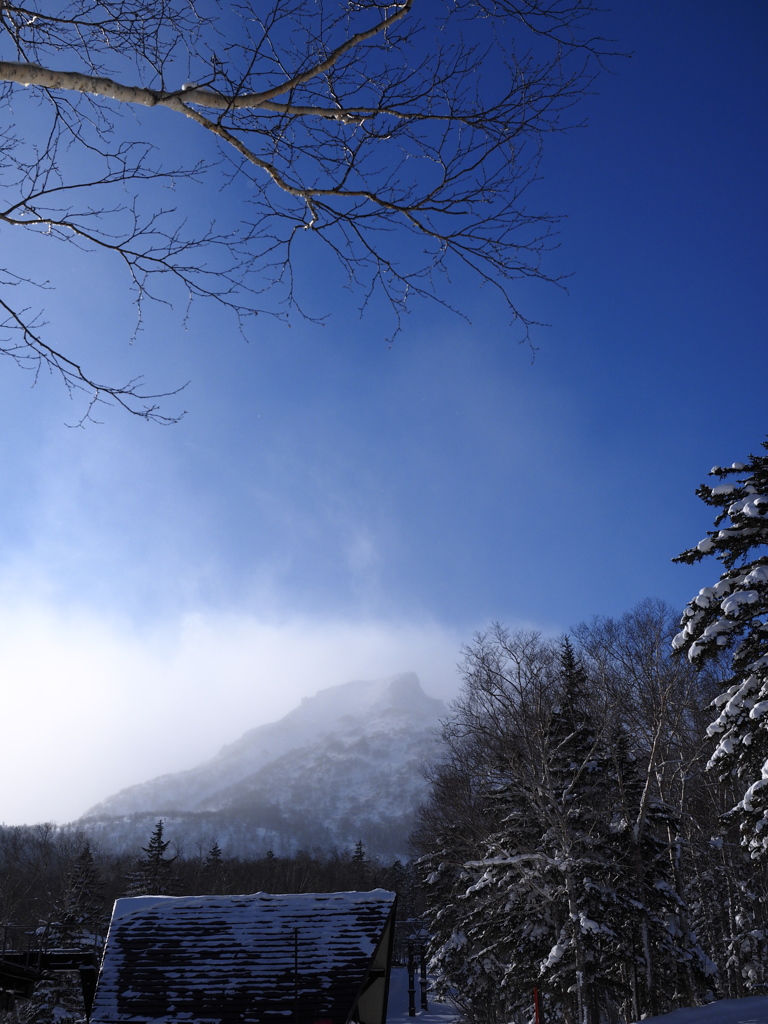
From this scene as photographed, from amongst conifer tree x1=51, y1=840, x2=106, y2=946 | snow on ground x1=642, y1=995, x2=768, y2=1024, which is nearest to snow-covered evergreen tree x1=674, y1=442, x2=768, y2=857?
snow on ground x1=642, y1=995, x2=768, y2=1024

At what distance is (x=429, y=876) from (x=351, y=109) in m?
34.0

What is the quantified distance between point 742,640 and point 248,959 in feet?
36.3

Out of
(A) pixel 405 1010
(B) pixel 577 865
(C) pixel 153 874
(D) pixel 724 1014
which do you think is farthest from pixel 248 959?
(A) pixel 405 1010

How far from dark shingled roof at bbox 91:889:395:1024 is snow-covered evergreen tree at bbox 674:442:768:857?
23.0 ft

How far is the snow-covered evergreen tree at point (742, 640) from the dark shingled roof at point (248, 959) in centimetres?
700

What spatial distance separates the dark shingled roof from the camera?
429 inches

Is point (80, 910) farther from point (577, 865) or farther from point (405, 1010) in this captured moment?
point (405, 1010)

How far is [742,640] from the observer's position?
14078 millimetres

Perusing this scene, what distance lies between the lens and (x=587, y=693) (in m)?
23.1

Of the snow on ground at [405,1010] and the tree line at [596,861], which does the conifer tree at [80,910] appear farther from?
the tree line at [596,861]

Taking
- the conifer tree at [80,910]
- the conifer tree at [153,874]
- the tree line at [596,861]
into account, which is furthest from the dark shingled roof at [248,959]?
the conifer tree at [153,874]

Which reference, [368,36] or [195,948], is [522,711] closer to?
[195,948]

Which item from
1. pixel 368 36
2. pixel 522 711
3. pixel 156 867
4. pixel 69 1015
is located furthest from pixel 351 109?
pixel 156 867

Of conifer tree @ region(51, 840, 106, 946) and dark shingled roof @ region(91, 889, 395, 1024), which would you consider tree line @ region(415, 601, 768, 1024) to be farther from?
conifer tree @ region(51, 840, 106, 946)
